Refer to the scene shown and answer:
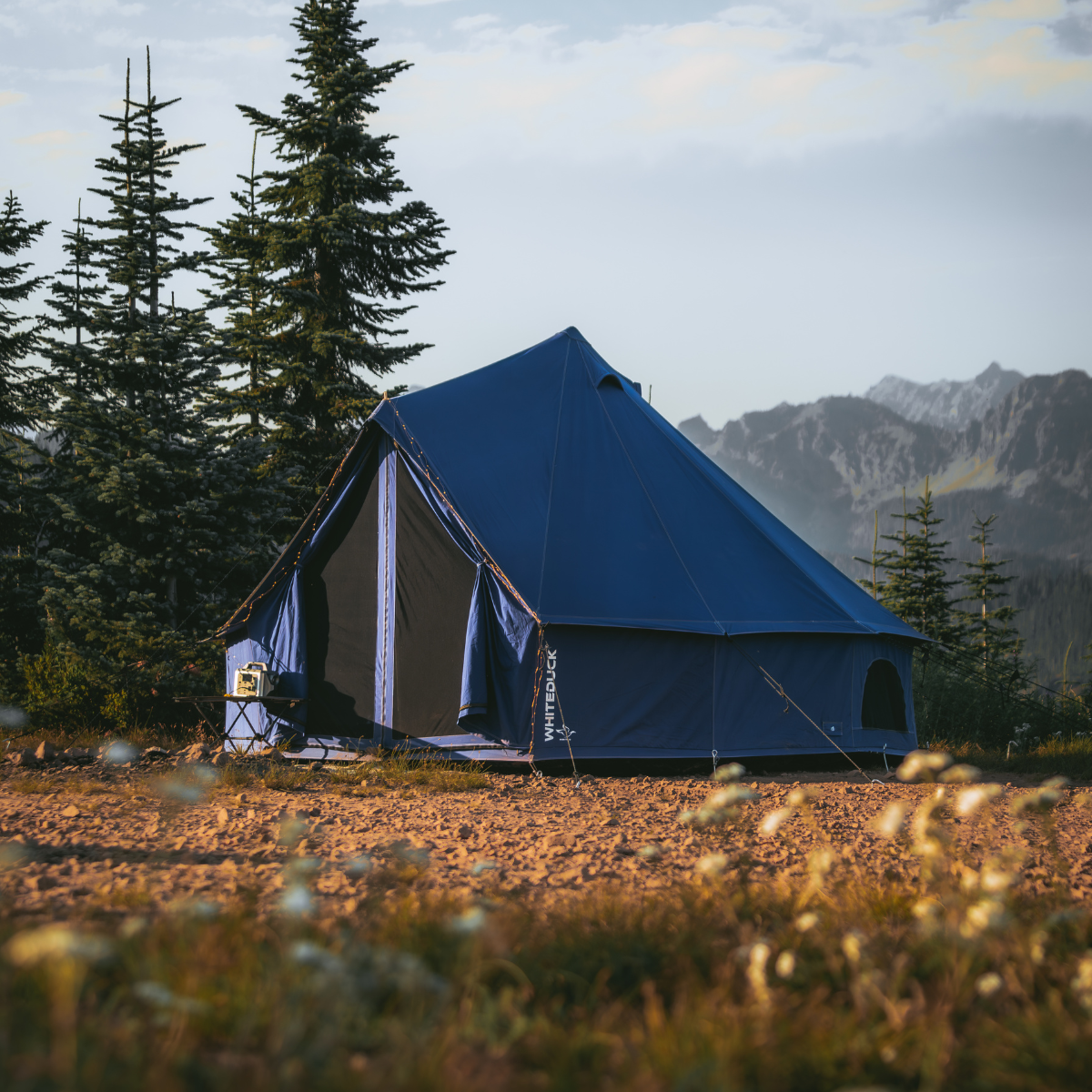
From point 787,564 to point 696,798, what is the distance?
3320mm

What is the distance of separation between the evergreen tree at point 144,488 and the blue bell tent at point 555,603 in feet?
11.0

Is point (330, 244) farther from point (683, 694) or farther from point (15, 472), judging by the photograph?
point (683, 694)

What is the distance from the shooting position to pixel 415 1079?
1.83 metres

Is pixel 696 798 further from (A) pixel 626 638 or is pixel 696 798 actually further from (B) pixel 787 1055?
(B) pixel 787 1055

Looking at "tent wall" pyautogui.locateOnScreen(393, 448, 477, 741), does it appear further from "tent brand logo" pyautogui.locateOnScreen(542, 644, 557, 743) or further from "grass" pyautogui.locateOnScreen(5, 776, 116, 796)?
"grass" pyautogui.locateOnScreen(5, 776, 116, 796)

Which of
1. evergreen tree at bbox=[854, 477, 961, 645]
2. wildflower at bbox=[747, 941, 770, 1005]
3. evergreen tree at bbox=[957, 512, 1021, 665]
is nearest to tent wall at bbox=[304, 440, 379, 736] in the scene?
wildflower at bbox=[747, 941, 770, 1005]

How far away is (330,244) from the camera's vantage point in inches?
603

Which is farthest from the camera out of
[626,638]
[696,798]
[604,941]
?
[626,638]

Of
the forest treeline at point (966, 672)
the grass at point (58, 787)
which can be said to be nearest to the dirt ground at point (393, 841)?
the grass at point (58, 787)

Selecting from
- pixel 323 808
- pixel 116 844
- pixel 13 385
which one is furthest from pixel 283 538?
pixel 116 844

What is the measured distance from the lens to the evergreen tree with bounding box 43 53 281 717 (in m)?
12.4

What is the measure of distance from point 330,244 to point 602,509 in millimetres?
8946

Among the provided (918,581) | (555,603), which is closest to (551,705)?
(555,603)

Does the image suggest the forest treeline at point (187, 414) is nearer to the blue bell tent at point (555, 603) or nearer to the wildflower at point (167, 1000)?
the blue bell tent at point (555, 603)
